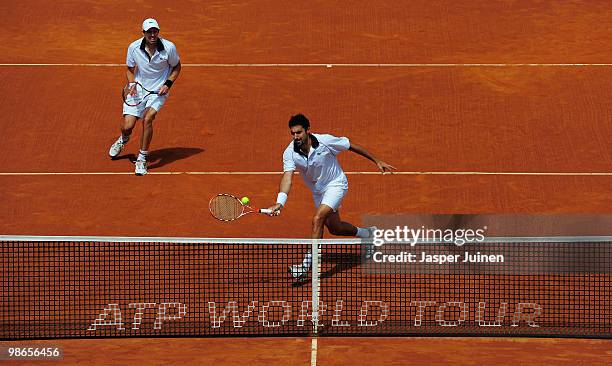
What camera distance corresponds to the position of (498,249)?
1501 centimetres

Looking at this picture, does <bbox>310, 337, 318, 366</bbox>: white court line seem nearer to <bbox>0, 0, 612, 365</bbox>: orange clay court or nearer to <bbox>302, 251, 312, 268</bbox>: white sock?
<bbox>0, 0, 612, 365</bbox>: orange clay court

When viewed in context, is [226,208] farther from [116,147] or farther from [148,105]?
[116,147]

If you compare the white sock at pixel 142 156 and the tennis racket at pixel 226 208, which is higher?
the white sock at pixel 142 156

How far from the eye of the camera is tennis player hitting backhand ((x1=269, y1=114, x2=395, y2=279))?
14.3 metres

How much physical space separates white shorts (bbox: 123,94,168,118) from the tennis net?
10.8 feet

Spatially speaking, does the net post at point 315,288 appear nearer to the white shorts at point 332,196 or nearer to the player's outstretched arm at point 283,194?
the player's outstretched arm at point 283,194

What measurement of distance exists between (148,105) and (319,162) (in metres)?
4.48

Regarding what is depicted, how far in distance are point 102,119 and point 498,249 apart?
8085 mm

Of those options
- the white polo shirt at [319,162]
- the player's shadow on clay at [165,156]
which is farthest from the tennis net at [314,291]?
the player's shadow on clay at [165,156]

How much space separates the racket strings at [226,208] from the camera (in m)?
14.2

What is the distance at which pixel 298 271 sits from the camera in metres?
14.6

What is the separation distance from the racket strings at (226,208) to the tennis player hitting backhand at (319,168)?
0.57m

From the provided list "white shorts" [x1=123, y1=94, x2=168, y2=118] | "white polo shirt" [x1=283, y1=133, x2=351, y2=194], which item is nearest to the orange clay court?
"white shorts" [x1=123, y1=94, x2=168, y2=118]

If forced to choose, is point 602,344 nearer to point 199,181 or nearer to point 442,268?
point 442,268
